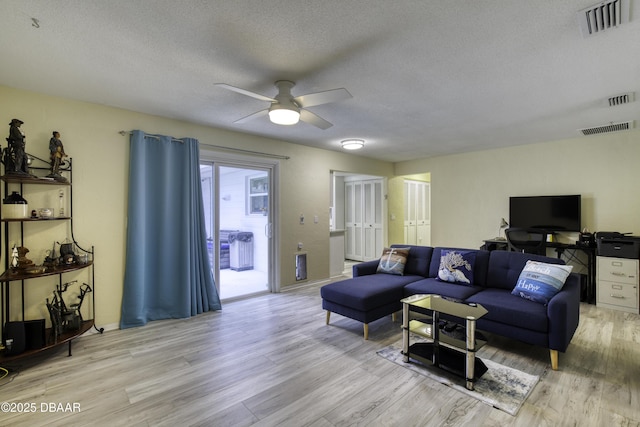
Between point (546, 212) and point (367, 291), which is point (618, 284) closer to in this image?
point (546, 212)

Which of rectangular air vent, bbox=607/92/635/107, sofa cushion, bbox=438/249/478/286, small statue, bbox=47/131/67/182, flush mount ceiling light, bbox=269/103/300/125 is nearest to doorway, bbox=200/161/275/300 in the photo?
small statue, bbox=47/131/67/182

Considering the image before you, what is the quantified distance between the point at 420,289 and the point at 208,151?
3259 mm

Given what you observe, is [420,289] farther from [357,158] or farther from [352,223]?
[352,223]

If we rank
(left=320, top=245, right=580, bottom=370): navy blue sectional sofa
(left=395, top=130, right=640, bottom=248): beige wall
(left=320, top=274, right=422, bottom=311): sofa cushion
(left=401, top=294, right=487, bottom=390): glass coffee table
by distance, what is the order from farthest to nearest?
(left=395, top=130, right=640, bottom=248): beige wall
(left=320, top=274, right=422, bottom=311): sofa cushion
(left=320, top=245, right=580, bottom=370): navy blue sectional sofa
(left=401, top=294, right=487, bottom=390): glass coffee table

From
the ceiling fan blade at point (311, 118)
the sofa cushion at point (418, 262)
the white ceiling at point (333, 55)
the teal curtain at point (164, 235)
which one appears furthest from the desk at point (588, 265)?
the teal curtain at point (164, 235)

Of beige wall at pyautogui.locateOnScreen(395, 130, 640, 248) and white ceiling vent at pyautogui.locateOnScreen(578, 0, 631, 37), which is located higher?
white ceiling vent at pyautogui.locateOnScreen(578, 0, 631, 37)

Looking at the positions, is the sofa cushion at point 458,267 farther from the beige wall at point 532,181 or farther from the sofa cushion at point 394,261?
the beige wall at point 532,181

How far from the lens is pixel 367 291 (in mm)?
3150

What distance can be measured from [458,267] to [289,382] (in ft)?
7.48

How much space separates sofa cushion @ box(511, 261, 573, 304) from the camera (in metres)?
2.65

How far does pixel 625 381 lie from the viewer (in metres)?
2.28

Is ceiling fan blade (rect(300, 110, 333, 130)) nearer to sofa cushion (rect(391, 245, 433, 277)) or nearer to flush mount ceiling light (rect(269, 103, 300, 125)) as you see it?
flush mount ceiling light (rect(269, 103, 300, 125))

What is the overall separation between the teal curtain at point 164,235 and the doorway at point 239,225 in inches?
13.1

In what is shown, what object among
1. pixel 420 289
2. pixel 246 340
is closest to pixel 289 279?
pixel 246 340
